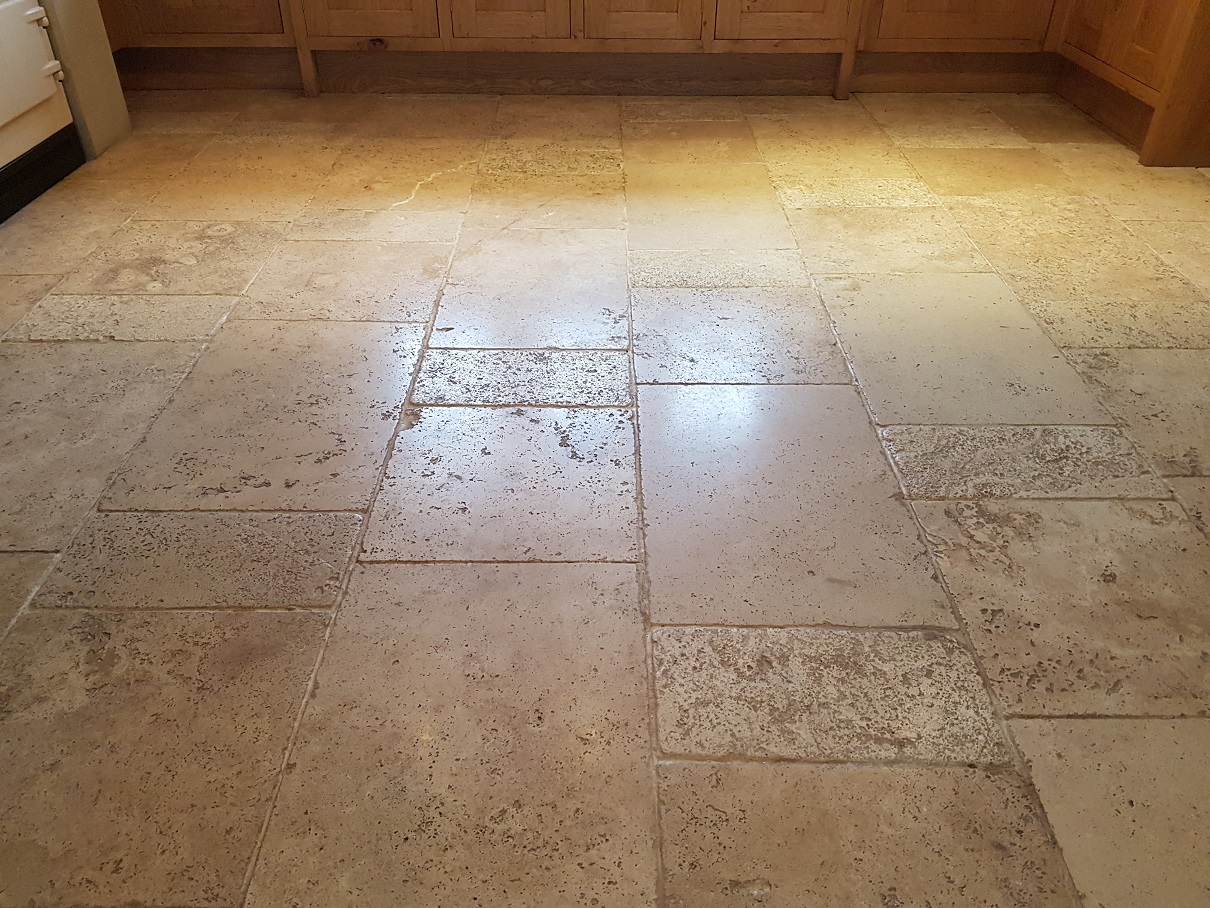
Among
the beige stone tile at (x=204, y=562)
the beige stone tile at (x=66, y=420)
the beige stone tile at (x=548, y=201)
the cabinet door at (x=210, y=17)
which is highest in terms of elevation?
the cabinet door at (x=210, y=17)

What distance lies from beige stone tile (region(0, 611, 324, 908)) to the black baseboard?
7.26 ft

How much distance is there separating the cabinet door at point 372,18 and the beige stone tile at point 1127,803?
3.98 metres

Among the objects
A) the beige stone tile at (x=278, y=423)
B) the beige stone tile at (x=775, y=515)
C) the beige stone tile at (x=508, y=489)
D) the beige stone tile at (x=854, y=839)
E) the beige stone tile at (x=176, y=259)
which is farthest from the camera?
the beige stone tile at (x=176, y=259)

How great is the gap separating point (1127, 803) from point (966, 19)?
3.94 metres

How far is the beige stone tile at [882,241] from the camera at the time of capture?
292 cm

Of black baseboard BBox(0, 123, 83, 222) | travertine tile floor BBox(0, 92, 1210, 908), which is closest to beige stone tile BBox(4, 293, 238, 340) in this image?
travertine tile floor BBox(0, 92, 1210, 908)

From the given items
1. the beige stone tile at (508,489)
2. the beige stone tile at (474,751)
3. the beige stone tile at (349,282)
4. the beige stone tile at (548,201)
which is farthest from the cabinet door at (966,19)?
the beige stone tile at (474,751)

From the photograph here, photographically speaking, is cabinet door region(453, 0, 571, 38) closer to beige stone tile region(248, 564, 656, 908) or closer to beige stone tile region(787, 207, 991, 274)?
beige stone tile region(787, 207, 991, 274)

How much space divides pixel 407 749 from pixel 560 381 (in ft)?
3.71

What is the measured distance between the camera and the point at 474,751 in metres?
1.40

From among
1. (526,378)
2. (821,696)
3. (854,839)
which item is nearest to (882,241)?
(526,378)

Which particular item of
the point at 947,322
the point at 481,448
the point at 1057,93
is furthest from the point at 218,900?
the point at 1057,93

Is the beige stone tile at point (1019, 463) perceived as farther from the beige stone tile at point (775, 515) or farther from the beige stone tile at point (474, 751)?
the beige stone tile at point (474, 751)

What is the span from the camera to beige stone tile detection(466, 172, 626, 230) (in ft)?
10.5
